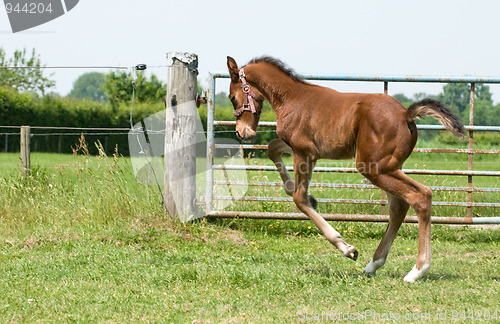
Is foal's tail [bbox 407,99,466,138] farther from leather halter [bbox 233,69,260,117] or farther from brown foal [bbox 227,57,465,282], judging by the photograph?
leather halter [bbox 233,69,260,117]

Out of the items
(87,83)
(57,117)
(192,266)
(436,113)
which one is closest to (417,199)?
(436,113)

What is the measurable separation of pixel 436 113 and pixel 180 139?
3409mm

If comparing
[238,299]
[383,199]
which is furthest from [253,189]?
[238,299]

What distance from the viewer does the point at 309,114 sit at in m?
5.60

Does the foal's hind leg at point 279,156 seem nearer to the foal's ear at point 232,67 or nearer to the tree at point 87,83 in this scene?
the foal's ear at point 232,67

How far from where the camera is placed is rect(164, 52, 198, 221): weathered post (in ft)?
24.0

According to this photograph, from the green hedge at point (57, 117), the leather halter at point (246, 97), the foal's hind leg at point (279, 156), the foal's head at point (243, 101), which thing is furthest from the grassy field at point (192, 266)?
the green hedge at point (57, 117)

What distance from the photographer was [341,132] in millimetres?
5344

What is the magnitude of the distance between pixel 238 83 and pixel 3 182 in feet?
14.2

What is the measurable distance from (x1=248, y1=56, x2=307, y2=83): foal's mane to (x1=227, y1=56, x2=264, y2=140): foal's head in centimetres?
30

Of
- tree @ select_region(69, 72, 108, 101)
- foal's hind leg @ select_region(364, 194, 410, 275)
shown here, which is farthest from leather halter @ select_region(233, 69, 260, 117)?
tree @ select_region(69, 72, 108, 101)

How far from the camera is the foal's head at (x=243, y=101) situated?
19.4 ft

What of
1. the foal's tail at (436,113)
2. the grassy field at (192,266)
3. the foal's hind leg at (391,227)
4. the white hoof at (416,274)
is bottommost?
the grassy field at (192,266)

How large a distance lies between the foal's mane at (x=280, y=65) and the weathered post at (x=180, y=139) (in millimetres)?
1507
